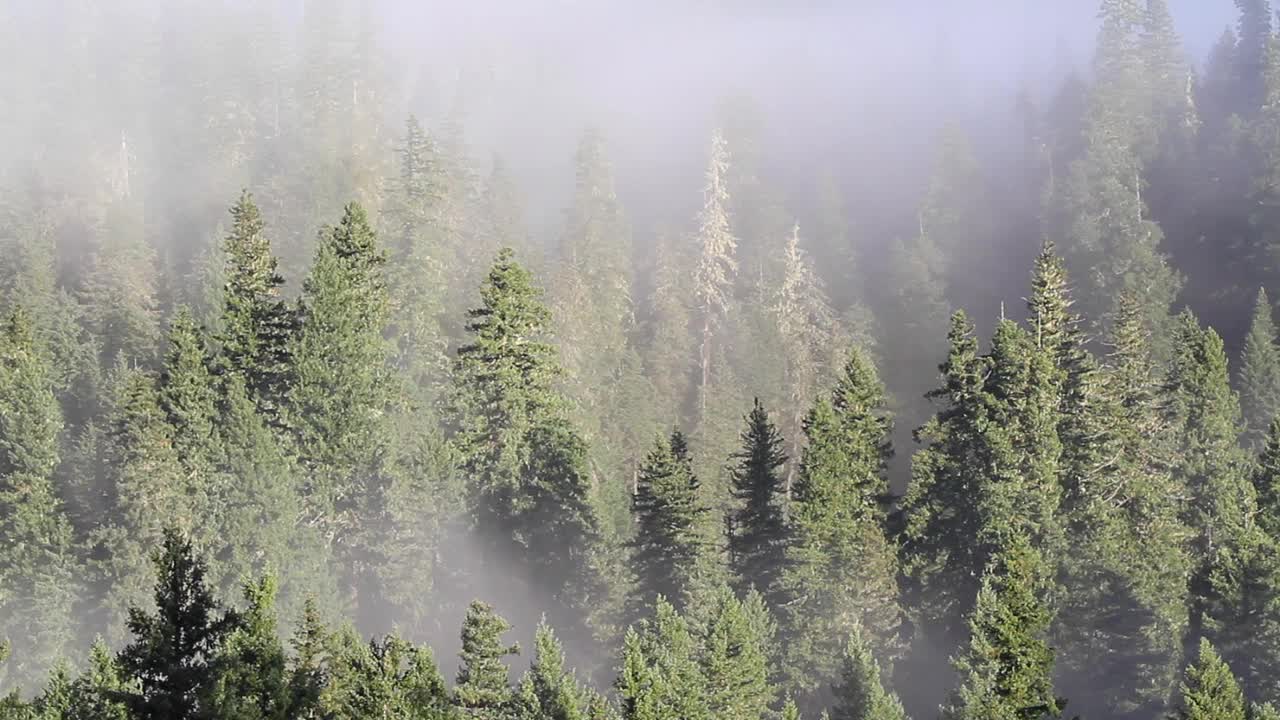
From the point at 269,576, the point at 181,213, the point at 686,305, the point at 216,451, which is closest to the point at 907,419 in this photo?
the point at 686,305

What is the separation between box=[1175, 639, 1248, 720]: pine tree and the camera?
114 ft

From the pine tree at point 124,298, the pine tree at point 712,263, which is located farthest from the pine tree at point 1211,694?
the pine tree at point 124,298

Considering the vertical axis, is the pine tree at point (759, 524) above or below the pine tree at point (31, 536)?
below

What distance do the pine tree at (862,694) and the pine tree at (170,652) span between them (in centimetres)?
2335

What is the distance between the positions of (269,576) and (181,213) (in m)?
98.2

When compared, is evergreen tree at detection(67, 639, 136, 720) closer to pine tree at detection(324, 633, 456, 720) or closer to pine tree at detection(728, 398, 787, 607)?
pine tree at detection(324, 633, 456, 720)

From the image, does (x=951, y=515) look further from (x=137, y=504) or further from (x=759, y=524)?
(x=137, y=504)

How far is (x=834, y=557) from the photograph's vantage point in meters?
53.6

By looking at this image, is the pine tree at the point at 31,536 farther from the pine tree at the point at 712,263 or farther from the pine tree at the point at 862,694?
the pine tree at the point at 712,263

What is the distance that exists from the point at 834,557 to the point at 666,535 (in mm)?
6839

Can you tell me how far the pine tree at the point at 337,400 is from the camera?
56188mm

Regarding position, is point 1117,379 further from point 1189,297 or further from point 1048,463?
point 1189,297

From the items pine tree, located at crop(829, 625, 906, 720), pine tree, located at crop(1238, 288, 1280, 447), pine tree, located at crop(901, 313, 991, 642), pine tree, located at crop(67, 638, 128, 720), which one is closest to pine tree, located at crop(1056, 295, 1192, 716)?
pine tree, located at crop(901, 313, 991, 642)

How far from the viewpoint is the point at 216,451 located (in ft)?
177
